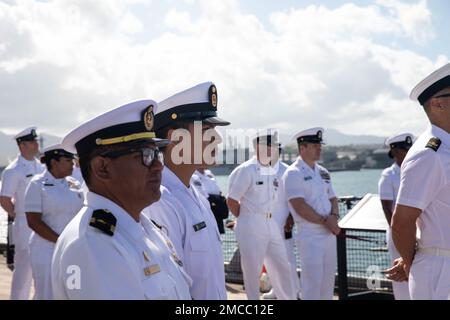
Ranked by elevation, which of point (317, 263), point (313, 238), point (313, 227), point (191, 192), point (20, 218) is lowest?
point (317, 263)

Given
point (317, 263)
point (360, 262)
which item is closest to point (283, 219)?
point (317, 263)

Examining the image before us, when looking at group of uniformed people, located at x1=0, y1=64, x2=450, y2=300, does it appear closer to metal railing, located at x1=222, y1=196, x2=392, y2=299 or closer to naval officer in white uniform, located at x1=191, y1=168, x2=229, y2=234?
naval officer in white uniform, located at x1=191, y1=168, x2=229, y2=234

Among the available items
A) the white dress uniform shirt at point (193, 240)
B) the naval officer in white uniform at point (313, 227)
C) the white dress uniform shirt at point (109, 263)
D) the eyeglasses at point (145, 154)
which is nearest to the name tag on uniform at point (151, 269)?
the white dress uniform shirt at point (109, 263)

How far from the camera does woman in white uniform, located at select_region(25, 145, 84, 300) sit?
5965 millimetres

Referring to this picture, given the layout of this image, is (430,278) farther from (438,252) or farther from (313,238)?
(313,238)

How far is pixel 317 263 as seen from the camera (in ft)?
23.0

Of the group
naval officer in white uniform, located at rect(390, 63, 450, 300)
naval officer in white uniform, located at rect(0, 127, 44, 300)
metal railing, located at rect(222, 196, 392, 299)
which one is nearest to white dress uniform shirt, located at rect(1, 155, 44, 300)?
naval officer in white uniform, located at rect(0, 127, 44, 300)

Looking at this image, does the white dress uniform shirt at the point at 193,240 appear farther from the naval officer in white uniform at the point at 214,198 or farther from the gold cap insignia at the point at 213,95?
the naval officer in white uniform at the point at 214,198

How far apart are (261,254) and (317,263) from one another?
2.34 ft

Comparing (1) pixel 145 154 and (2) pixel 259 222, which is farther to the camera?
(2) pixel 259 222

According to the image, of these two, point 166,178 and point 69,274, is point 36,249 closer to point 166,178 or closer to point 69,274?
point 166,178

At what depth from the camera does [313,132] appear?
7.46 meters

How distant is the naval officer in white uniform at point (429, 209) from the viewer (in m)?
3.62
